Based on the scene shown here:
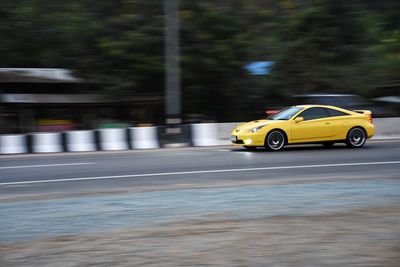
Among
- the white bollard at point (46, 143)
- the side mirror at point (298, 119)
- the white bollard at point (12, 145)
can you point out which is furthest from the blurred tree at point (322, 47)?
the white bollard at point (12, 145)

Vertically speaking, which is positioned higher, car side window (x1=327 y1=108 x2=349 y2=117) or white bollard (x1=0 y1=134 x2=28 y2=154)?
car side window (x1=327 y1=108 x2=349 y2=117)

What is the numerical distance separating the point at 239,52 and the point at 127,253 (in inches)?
877

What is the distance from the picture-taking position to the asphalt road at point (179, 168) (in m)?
9.64

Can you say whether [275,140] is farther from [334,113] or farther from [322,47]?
[322,47]

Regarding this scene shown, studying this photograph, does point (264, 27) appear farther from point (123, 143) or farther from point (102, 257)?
point (102, 257)

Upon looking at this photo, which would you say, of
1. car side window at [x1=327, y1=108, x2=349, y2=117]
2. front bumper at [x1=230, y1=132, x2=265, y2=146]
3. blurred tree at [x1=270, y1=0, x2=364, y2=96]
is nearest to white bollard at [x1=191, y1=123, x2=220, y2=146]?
front bumper at [x1=230, y1=132, x2=265, y2=146]

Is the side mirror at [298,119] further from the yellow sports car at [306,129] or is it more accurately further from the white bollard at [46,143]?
the white bollard at [46,143]

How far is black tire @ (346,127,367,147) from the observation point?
619 inches

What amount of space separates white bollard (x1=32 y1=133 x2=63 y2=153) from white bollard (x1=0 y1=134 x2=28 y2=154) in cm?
30

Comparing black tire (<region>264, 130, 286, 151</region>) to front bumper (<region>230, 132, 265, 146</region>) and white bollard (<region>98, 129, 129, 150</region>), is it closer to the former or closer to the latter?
front bumper (<region>230, 132, 265, 146</region>)

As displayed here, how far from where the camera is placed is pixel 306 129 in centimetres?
1517

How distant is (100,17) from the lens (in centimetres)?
2748

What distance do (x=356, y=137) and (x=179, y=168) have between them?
6338 millimetres

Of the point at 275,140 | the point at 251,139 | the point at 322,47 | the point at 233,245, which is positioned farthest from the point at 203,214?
the point at 322,47
